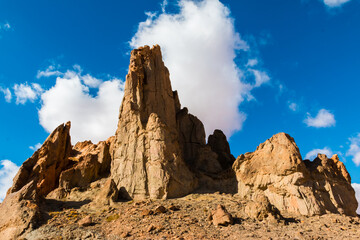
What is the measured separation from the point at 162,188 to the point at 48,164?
18.8m

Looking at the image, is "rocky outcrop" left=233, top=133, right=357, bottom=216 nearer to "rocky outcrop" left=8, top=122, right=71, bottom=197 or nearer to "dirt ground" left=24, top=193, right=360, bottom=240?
"dirt ground" left=24, top=193, right=360, bottom=240

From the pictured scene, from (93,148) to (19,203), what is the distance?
2497 centimetres

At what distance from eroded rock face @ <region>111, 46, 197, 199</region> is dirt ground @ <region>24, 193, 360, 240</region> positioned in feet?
9.64

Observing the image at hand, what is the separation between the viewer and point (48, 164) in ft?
130

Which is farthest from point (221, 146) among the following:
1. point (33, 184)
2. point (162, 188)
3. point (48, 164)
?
point (33, 184)

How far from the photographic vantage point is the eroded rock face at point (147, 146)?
32000mm

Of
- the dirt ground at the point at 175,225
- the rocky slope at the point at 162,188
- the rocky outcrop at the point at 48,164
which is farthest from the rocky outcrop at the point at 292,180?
the rocky outcrop at the point at 48,164

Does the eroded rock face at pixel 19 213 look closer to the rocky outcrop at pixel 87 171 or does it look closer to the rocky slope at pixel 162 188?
the rocky slope at pixel 162 188

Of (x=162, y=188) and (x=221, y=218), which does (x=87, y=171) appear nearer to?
(x=162, y=188)

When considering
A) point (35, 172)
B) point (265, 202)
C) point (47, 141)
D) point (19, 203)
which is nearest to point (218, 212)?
point (265, 202)

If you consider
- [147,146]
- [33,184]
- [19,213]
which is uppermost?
[147,146]

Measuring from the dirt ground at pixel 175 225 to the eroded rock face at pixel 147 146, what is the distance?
9.64 ft

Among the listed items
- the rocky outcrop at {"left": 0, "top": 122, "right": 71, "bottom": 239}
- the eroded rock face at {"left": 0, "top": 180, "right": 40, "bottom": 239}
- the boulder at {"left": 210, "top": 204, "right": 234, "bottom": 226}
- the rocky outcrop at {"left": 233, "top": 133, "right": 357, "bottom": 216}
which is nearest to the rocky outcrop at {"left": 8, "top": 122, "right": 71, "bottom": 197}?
the rocky outcrop at {"left": 0, "top": 122, "right": 71, "bottom": 239}

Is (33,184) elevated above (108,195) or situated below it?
above
